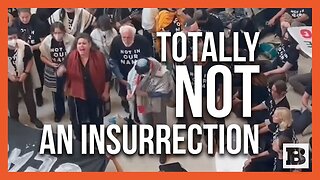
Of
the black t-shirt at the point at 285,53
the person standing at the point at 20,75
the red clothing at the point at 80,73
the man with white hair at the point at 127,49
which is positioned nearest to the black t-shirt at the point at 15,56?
the person standing at the point at 20,75

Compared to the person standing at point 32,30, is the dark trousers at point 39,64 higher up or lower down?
lower down

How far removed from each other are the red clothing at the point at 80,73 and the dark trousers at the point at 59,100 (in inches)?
1.4

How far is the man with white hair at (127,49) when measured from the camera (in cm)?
470

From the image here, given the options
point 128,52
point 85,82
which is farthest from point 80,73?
point 128,52

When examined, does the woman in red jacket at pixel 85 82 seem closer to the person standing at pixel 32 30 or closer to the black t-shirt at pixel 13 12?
the person standing at pixel 32 30

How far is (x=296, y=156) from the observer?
475cm

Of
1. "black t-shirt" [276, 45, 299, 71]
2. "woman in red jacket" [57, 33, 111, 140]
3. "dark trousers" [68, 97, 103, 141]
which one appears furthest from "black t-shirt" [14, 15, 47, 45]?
"black t-shirt" [276, 45, 299, 71]

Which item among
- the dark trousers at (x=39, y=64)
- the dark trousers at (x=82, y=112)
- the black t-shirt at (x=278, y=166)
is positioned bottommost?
the black t-shirt at (x=278, y=166)

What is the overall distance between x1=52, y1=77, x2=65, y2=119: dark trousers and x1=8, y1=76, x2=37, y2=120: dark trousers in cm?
11

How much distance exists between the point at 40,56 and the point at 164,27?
2.14ft

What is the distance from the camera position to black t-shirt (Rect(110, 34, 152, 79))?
15.4 ft

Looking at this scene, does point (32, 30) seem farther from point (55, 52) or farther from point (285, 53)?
point (285, 53)

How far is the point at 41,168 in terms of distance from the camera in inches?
188

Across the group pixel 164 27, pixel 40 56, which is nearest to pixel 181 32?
pixel 164 27
